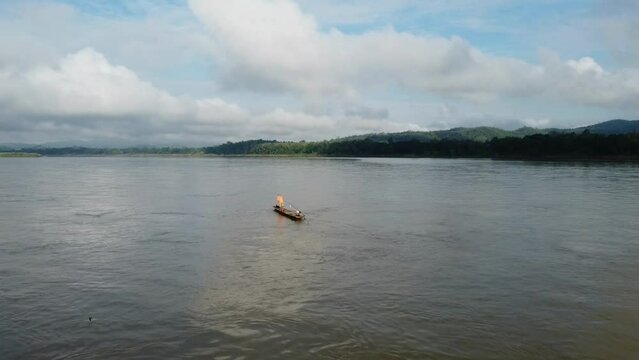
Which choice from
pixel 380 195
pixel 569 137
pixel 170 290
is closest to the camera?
pixel 170 290

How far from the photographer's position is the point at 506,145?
184125mm

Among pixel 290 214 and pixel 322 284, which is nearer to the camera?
pixel 322 284

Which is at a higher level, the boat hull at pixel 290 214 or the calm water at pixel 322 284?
the boat hull at pixel 290 214

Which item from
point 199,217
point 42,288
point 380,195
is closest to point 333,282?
→ point 42,288

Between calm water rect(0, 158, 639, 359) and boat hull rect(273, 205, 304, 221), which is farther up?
boat hull rect(273, 205, 304, 221)

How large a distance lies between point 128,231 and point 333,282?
19.9 metres

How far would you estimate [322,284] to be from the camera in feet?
73.6

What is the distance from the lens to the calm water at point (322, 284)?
16156 millimetres

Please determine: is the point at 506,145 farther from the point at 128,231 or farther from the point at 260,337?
the point at 260,337

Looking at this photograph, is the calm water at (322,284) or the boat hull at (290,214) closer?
the calm water at (322,284)

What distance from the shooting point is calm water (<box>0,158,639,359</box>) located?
16156 mm

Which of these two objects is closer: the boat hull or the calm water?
the calm water

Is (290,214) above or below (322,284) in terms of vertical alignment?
above

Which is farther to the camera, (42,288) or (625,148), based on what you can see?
(625,148)
